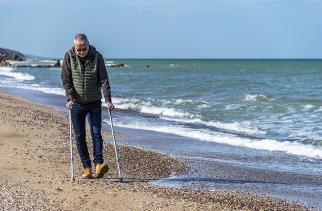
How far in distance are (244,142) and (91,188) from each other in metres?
7.73

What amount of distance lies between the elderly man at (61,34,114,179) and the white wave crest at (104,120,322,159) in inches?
244

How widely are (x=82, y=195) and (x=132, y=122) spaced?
1207cm

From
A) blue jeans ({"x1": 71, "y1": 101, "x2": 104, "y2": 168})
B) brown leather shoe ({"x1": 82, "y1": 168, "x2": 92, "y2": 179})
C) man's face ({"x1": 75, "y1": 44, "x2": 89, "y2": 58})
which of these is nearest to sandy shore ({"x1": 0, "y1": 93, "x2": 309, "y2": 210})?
brown leather shoe ({"x1": 82, "y1": 168, "x2": 92, "y2": 179})

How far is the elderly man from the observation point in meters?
8.38

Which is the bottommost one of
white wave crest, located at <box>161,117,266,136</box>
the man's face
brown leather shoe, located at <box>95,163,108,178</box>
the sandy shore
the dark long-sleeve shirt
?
white wave crest, located at <box>161,117,266,136</box>

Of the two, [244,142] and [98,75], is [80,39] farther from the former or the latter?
[244,142]

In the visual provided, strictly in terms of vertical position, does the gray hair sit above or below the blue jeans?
above

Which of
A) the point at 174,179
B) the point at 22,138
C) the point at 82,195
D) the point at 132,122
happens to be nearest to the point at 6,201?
the point at 82,195

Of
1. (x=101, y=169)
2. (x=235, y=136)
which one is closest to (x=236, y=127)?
(x=235, y=136)

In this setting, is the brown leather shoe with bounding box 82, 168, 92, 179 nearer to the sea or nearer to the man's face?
the sea

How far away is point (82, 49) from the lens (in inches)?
324

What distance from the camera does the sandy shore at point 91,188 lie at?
23.3 ft

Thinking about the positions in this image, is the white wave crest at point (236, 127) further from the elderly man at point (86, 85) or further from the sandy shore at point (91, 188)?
the elderly man at point (86, 85)

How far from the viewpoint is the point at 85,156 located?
29.2 feet
